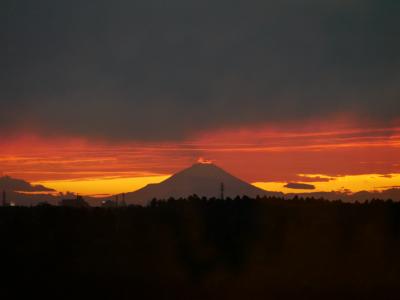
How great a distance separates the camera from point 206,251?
1064 inches

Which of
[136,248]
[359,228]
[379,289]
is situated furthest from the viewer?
→ [359,228]

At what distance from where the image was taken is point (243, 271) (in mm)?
23984

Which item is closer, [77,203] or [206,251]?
[206,251]

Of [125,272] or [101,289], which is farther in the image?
[125,272]

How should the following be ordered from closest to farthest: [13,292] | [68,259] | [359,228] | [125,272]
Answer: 1. [13,292]
2. [125,272]
3. [68,259]
4. [359,228]

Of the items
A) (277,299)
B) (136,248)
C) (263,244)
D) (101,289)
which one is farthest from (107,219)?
(277,299)

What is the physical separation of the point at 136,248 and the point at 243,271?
498 cm

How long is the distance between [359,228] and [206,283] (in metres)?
10.2

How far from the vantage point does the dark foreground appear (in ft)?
69.0

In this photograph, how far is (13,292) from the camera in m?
19.7

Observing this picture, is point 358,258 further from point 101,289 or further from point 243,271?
point 101,289

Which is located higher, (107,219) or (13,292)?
(107,219)

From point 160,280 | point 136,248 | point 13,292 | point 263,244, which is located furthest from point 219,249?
point 13,292

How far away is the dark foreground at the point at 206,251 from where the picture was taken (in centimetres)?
2103
